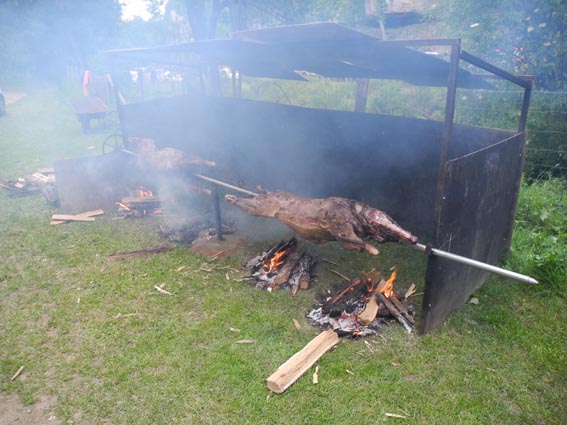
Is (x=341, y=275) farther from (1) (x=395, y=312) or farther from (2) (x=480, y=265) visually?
(2) (x=480, y=265)

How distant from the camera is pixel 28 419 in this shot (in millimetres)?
3455

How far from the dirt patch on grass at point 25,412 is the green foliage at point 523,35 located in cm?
1071

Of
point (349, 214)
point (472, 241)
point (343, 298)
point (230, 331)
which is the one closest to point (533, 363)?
point (472, 241)

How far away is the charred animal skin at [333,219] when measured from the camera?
4.09 m

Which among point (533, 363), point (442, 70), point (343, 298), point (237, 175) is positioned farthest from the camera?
point (237, 175)

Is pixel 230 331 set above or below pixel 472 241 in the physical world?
below

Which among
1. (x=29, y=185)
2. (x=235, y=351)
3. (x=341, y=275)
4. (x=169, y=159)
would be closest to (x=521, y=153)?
(x=341, y=275)

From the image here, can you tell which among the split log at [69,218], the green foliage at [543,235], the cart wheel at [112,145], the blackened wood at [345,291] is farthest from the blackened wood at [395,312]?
the cart wheel at [112,145]

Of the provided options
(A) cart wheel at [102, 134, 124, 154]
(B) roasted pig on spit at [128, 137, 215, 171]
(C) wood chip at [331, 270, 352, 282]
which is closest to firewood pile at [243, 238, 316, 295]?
(C) wood chip at [331, 270, 352, 282]

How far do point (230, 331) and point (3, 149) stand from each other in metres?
14.0

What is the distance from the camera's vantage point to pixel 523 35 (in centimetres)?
902

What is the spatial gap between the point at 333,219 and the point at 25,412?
3508 millimetres

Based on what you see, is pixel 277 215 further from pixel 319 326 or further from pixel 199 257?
pixel 199 257

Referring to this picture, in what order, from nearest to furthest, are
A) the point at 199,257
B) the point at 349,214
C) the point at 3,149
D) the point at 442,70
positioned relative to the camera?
1. the point at 349,214
2. the point at 442,70
3. the point at 199,257
4. the point at 3,149
